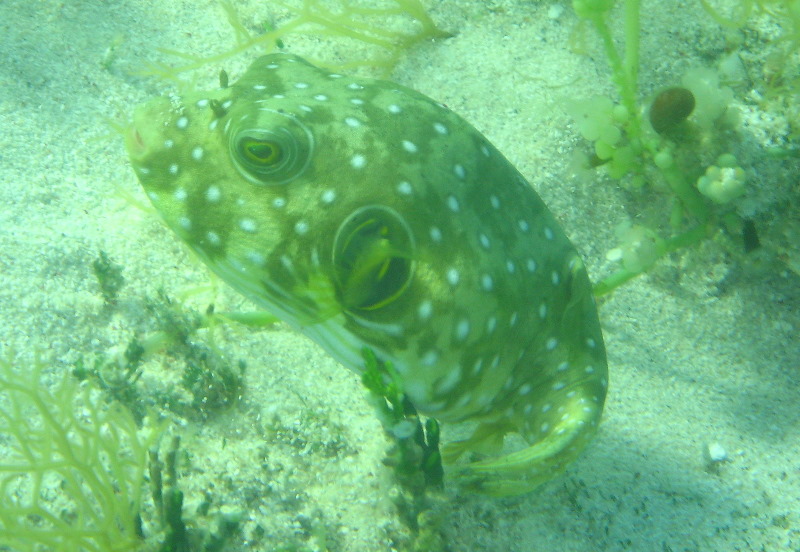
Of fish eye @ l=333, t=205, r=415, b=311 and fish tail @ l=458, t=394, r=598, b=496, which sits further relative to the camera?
fish tail @ l=458, t=394, r=598, b=496

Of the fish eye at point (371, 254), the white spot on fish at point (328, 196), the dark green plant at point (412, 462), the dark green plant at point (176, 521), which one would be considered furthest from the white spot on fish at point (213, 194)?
the dark green plant at point (176, 521)

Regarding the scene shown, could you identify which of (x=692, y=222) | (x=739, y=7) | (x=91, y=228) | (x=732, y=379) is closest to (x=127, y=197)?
(x=91, y=228)

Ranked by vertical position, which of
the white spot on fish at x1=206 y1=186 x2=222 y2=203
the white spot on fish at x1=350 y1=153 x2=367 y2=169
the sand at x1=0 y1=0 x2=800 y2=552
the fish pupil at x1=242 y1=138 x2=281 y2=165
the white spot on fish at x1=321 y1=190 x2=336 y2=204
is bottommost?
the sand at x1=0 y1=0 x2=800 y2=552

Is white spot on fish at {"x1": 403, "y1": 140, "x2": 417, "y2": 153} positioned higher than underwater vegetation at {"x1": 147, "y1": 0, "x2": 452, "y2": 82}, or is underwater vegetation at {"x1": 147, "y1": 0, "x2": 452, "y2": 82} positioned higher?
white spot on fish at {"x1": 403, "y1": 140, "x2": 417, "y2": 153}

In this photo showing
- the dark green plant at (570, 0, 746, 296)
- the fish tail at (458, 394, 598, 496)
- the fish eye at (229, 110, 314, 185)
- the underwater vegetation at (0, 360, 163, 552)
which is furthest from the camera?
the dark green plant at (570, 0, 746, 296)

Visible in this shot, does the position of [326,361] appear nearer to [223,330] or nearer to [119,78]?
[223,330]

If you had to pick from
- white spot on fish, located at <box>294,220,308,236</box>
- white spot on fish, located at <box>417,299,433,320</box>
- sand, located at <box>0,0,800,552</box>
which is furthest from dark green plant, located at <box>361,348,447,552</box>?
white spot on fish, located at <box>294,220,308,236</box>

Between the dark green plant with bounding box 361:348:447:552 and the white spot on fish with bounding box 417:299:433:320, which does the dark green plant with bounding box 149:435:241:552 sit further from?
the white spot on fish with bounding box 417:299:433:320
